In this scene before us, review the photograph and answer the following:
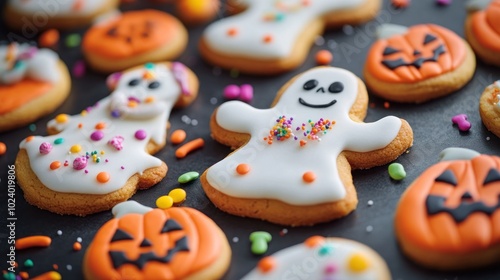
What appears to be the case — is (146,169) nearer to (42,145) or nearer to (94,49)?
(42,145)

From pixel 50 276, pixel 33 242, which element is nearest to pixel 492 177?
pixel 50 276

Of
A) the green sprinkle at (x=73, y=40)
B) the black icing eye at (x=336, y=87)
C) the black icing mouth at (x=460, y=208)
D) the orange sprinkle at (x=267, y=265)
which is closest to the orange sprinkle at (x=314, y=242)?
the orange sprinkle at (x=267, y=265)

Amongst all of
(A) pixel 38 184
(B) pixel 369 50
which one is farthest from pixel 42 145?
(B) pixel 369 50

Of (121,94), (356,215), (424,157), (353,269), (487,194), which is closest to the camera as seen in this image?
(353,269)

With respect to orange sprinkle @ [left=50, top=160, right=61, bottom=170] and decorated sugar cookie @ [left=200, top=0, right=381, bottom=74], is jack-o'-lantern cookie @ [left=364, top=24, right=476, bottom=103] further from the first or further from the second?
orange sprinkle @ [left=50, top=160, right=61, bottom=170]

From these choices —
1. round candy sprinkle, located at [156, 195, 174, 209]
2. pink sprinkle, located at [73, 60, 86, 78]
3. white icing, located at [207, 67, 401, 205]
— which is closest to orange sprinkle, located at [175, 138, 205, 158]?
white icing, located at [207, 67, 401, 205]

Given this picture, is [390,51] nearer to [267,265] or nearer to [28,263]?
[267,265]
